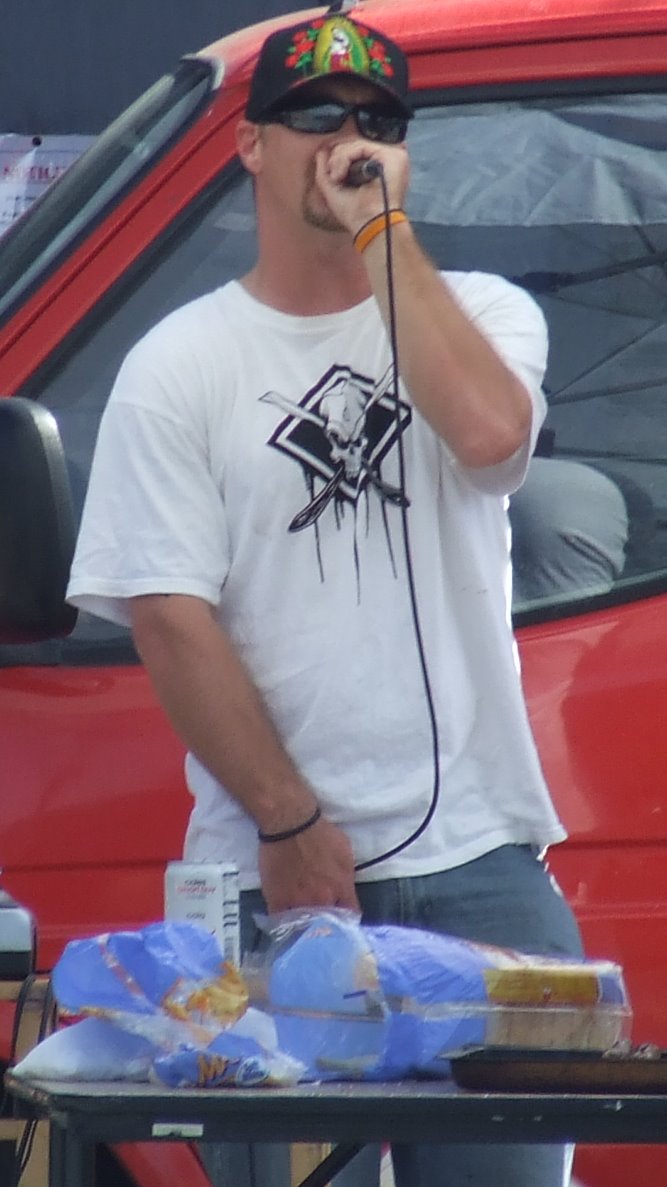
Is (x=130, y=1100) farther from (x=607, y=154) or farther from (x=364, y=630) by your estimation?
(x=607, y=154)

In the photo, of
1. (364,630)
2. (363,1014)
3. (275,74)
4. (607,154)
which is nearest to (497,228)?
(607,154)

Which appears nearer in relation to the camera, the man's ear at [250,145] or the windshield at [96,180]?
the man's ear at [250,145]

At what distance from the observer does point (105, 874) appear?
2.76 m

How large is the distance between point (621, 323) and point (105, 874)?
1056 mm

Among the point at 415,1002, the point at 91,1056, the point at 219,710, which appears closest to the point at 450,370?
the point at 219,710

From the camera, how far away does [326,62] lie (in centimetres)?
239

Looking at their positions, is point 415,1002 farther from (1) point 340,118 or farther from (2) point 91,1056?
(1) point 340,118

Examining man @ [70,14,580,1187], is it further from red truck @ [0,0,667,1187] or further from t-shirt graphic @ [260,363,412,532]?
red truck @ [0,0,667,1187]

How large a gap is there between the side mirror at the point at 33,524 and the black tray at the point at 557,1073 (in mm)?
977

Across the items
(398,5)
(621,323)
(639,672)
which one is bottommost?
(639,672)

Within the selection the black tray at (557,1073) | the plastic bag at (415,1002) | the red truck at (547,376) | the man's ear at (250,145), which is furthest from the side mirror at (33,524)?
the black tray at (557,1073)

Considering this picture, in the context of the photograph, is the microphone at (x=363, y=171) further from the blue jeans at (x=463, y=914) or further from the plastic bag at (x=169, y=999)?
the plastic bag at (x=169, y=999)

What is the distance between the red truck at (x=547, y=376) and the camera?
2.72 m

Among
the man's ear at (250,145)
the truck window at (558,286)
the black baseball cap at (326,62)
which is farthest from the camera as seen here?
the truck window at (558,286)
